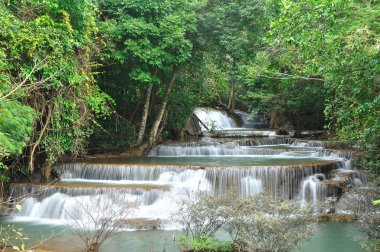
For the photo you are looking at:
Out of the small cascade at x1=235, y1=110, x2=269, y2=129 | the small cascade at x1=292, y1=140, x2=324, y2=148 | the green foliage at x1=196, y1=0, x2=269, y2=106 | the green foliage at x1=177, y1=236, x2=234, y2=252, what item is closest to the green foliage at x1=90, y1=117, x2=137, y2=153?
the green foliage at x1=196, y1=0, x2=269, y2=106

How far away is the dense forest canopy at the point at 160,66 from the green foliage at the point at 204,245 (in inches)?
139

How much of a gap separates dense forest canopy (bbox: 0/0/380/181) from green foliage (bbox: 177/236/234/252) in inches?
139

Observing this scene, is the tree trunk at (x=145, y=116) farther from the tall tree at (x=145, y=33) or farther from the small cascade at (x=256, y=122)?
the small cascade at (x=256, y=122)

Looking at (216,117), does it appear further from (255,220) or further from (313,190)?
(255,220)

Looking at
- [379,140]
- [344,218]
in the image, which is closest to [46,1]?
[379,140]

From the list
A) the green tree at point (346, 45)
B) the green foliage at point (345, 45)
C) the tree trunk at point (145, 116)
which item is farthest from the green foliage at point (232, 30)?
the green foliage at point (345, 45)

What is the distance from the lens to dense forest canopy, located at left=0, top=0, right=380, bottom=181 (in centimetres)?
793

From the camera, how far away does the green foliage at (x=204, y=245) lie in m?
6.98

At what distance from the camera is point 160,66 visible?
15195 millimetres

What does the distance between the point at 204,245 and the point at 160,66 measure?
939 cm

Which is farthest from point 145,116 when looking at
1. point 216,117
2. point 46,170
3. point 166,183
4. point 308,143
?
point 216,117

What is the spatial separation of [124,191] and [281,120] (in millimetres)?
16195

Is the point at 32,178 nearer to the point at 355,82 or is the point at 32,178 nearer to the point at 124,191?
the point at 124,191

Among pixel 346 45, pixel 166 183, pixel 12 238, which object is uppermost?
pixel 346 45
